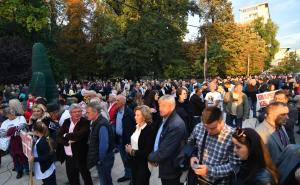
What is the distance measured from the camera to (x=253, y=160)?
325 centimetres

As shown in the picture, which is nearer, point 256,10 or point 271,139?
point 271,139

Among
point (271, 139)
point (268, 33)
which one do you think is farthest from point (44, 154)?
point (268, 33)

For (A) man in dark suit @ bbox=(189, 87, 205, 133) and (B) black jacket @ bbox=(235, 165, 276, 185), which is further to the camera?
(A) man in dark suit @ bbox=(189, 87, 205, 133)

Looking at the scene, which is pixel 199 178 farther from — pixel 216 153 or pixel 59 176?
pixel 59 176

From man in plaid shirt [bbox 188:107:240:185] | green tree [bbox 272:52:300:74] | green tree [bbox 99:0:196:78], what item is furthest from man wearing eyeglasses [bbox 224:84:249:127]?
green tree [bbox 272:52:300:74]

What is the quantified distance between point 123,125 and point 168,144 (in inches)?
98.3

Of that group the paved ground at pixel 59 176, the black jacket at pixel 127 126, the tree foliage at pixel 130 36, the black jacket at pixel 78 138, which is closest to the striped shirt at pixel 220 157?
the black jacket at pixel 78 138

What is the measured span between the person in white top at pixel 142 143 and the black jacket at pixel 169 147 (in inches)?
29.0

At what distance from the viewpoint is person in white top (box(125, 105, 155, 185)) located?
5.64m

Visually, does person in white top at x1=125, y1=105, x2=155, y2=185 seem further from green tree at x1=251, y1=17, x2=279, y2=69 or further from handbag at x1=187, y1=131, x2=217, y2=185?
green tree at x1=251, y1=17, x2=279, y2=69

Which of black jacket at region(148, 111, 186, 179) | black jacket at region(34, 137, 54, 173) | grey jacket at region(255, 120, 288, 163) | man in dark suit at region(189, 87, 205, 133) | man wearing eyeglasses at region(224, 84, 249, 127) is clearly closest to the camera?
grey jacket at region(255, 120, 288, 163)

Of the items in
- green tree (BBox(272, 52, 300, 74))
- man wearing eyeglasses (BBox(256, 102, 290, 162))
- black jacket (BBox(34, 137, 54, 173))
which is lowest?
black jacket (BBox(34, 137, 54, 173))

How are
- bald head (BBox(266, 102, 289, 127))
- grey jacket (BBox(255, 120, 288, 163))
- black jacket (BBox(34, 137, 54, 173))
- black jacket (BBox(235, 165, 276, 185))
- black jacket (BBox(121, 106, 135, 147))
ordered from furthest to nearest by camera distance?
black jacket (BBox(121, 106, 135, 147))
black jacket (BBox(34, 137, 54, 173))
bald head (BBox(266, 102, 289, 127))
grey jacket (BBox(255, 120, 288, 163))
black jacket (BBox(235, 165, 276, 185))

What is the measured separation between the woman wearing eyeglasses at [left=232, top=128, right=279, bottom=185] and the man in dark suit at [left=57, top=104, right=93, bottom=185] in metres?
3.67
